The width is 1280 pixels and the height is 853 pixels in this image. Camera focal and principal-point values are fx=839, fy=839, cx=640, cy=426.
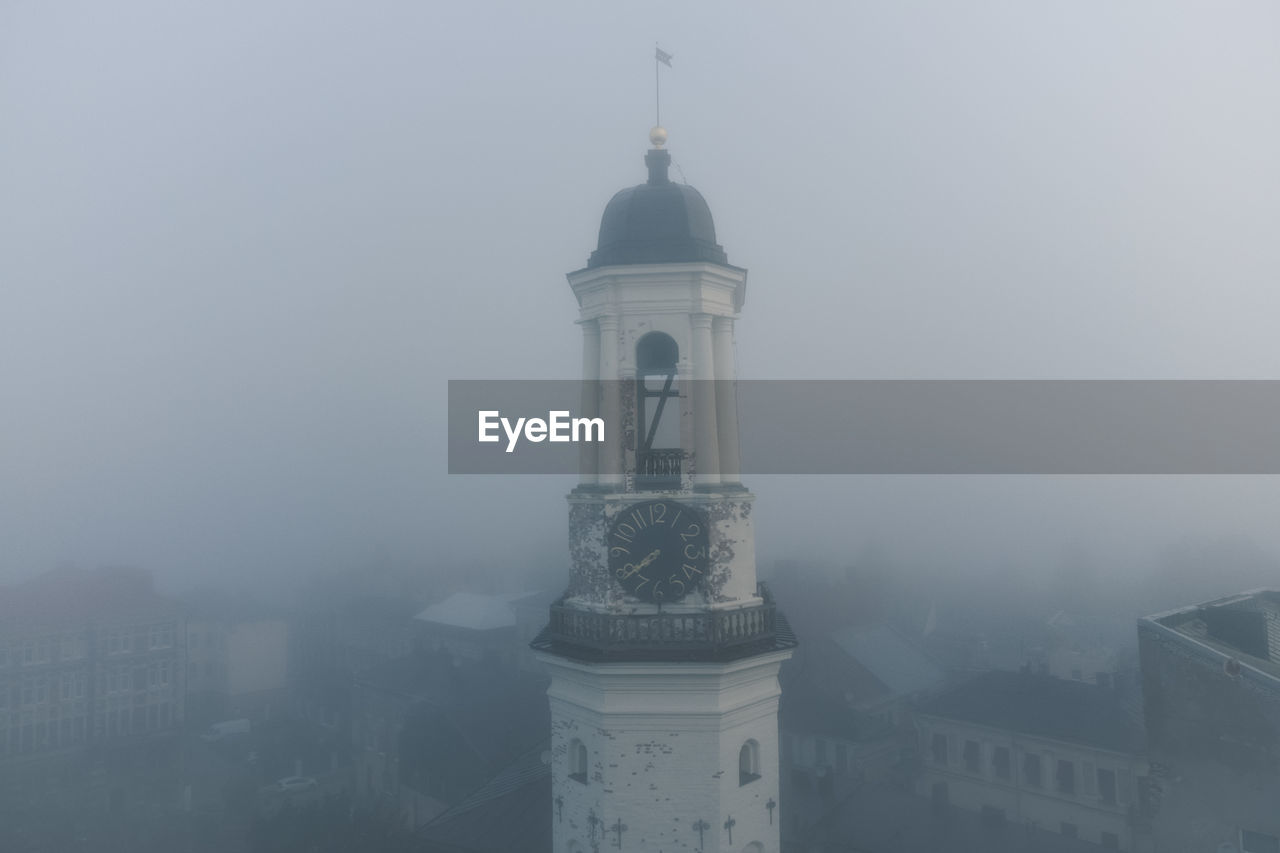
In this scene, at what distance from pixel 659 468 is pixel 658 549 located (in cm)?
149

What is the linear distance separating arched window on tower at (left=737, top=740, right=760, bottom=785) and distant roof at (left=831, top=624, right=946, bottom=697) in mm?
39000

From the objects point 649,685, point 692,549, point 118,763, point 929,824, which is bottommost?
point 118,763

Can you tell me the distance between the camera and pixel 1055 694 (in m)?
43.8

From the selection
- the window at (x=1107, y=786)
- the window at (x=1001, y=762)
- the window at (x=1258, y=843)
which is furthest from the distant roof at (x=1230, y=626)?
the window at (x=1001, y=762)

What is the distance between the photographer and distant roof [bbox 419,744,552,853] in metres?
19.8

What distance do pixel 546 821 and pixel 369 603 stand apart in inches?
2840

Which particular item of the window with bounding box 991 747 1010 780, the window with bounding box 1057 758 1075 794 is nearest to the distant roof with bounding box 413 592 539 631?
the window with bounding box 991 747 1010 780

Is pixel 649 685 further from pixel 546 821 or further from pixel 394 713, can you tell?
pixel 394 713

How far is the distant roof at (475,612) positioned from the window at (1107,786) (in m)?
51.1

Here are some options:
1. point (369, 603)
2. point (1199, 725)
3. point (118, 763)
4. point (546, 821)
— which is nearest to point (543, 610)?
point (369, 603)

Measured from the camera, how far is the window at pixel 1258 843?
16297 millimetres

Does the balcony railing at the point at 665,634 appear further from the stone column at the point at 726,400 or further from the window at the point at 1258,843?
the window at the point at 1258,843

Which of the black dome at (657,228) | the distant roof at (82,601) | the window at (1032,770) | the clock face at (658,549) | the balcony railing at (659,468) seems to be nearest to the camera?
the clock face at (658,549)

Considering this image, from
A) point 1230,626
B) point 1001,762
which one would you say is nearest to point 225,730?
point 1001,762
